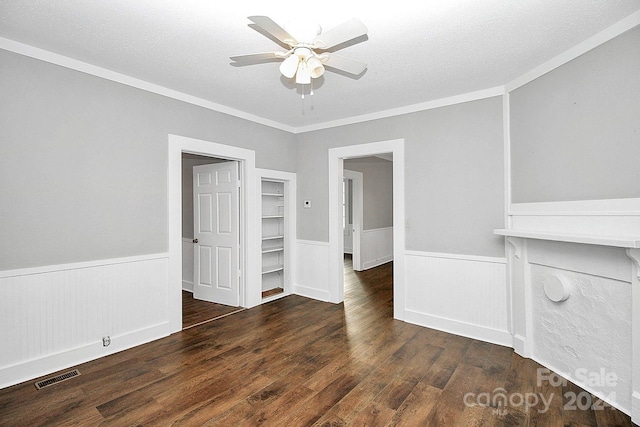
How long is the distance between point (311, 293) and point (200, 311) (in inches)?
64.4

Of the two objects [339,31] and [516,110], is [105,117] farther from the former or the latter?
[516,110]

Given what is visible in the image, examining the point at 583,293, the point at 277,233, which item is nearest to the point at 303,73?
the point at 583,293

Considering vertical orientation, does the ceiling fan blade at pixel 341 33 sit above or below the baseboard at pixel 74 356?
above

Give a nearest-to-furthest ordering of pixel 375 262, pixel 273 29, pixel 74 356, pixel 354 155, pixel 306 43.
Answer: pixel 273 29 → pixel 306 43 → pixel 74 356 → pixel 354 155 → pixel 375 262

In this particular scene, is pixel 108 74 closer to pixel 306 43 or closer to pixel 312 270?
pixel 306 43

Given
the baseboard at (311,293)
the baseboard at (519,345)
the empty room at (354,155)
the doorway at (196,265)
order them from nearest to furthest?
the empty room at (354,155) < the baseboard at (519,345) < the doorway at (196,265) < the baseboard at (311,293)

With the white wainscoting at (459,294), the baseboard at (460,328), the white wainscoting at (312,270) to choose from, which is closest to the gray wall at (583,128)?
the white wainscoting at (459,294)

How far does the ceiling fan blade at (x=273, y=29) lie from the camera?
1641 millimetres

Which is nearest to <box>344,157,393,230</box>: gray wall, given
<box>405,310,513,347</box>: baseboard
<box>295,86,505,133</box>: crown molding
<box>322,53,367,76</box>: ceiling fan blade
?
<box>295,86,505,133</box>: crown molding

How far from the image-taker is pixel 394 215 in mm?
4051

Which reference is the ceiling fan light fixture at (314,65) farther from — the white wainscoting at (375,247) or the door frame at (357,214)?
the white wainscoting at (375,247)

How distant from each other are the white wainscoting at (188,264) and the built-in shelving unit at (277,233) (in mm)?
1237

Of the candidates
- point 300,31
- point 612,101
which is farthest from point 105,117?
point 612,101

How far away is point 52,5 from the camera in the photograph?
203cm
